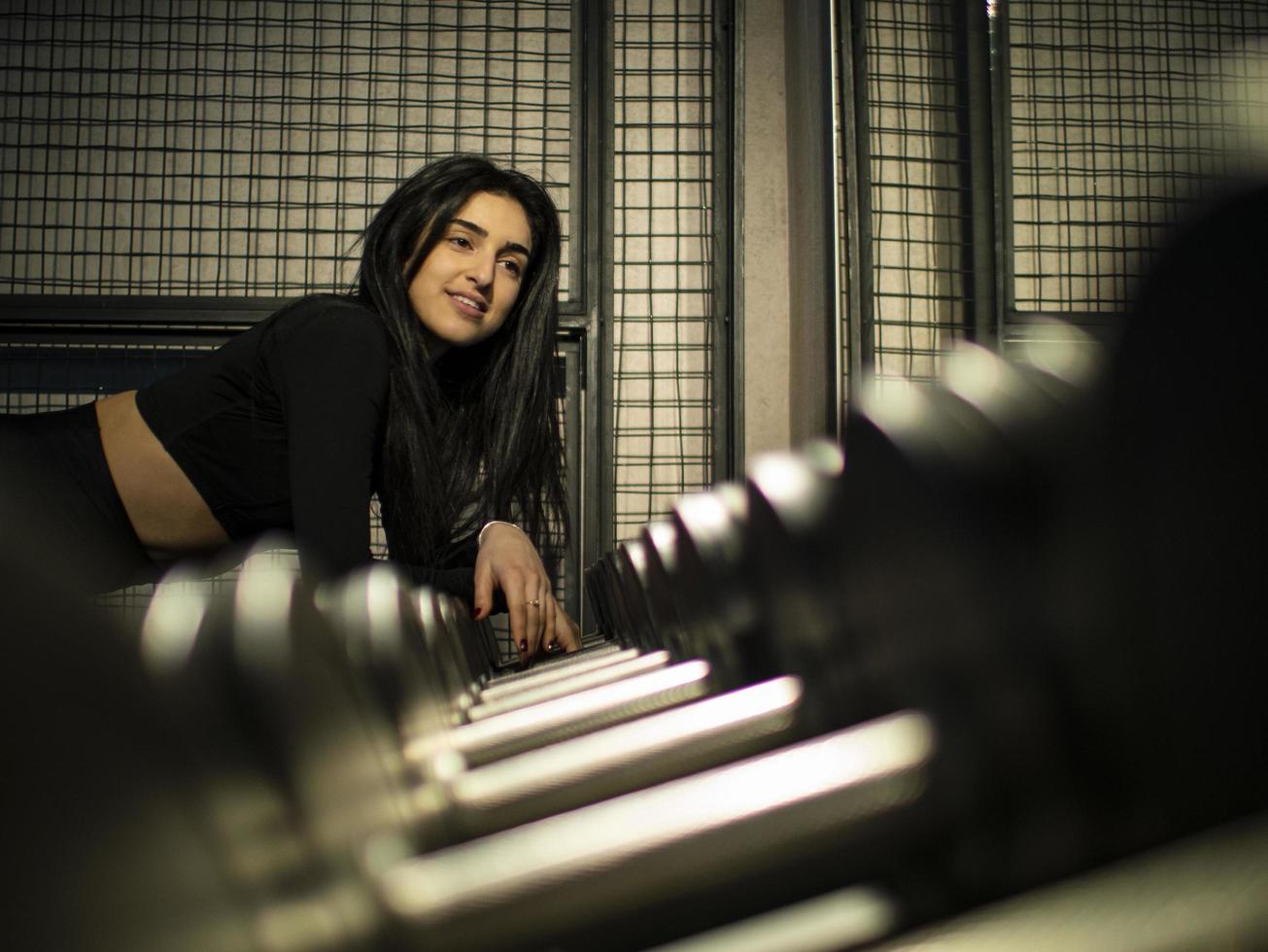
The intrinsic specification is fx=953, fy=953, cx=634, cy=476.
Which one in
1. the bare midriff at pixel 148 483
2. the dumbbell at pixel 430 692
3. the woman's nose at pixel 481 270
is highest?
the woman's nose at pixel 481 270

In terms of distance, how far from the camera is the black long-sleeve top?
71cm

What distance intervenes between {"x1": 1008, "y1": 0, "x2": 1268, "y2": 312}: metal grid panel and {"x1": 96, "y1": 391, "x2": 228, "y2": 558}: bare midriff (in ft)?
2.34

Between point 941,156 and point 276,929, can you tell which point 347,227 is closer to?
point 941,156

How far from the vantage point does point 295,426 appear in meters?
0.74

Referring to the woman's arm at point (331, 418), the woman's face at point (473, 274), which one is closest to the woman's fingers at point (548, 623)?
the woman's arm at point (331, 418)

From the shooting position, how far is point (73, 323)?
1.29 meters

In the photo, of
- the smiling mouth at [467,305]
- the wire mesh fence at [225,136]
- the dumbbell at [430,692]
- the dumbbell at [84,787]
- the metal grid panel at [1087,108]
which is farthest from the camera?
the wire mesh fence at [225,136]

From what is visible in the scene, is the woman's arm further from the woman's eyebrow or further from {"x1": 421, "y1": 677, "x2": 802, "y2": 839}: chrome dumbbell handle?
{"x1": 421, "y1": 677, "x2": 802, "y2": 839}: chrome dumbbell handle

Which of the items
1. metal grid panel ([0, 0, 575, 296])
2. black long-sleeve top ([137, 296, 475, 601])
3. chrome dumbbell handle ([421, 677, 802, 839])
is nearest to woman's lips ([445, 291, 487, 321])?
black long-sleeve top ([137, 296, 475, 601])

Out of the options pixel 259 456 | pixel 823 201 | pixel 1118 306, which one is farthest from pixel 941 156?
pixel 1118 306

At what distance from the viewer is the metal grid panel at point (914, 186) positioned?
3.29ft

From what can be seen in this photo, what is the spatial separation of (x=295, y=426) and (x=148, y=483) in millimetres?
186

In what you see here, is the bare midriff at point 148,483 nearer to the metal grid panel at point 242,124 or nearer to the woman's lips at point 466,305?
the woman's lips at point 466,305

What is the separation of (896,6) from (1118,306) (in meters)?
1.27
